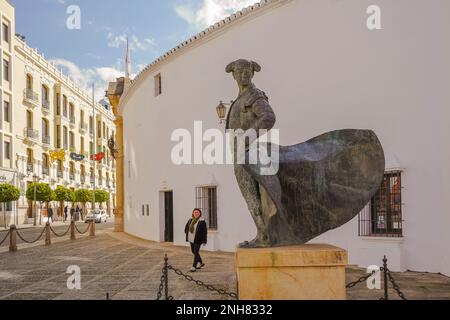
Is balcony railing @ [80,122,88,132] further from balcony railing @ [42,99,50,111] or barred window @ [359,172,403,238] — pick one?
barred window @ [359,172,403,238]

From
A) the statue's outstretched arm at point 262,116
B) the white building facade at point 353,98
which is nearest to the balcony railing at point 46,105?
the white building facade at point 353,98

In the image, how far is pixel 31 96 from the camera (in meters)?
32.4

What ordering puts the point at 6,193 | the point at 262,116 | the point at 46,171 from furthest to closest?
the point at 46,171 < the point at 6,193 < the point at 262,116

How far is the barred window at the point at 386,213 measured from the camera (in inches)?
360

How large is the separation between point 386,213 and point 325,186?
5.58 meters

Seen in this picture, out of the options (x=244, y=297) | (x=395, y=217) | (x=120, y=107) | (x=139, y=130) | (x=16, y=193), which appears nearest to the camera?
(x=244, y=297)

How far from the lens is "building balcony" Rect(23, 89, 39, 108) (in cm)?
3159

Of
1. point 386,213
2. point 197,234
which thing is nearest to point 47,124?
point 197,234

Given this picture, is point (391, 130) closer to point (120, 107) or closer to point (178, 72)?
point (178, 72)

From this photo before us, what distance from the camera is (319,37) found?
10.4 meters

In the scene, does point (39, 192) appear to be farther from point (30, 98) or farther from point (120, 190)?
point (120, 190)
